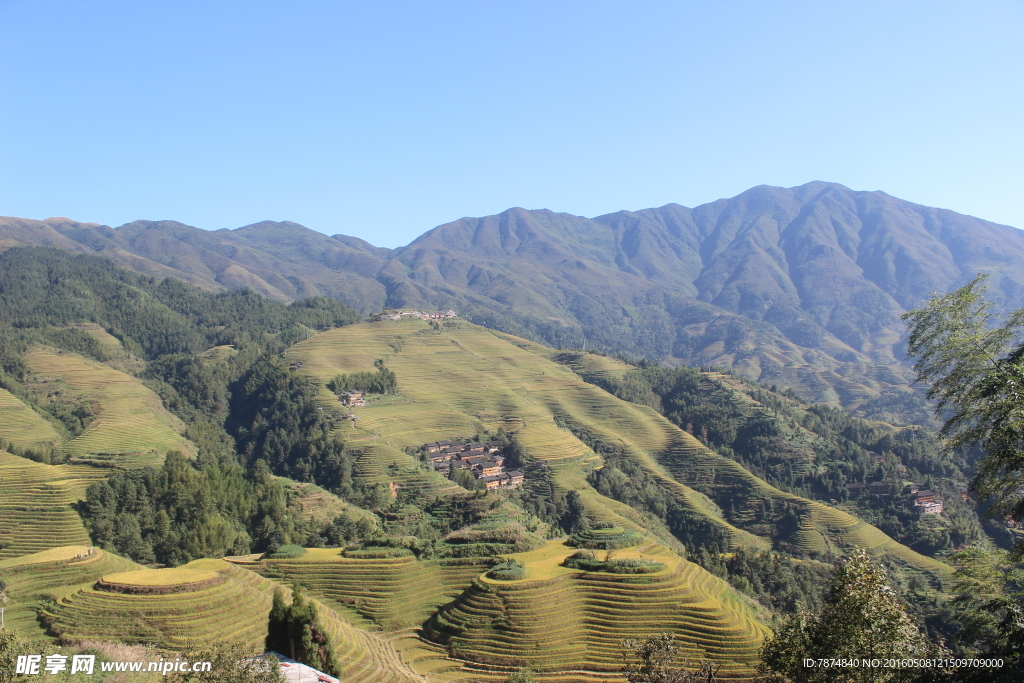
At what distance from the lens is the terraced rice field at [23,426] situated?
79.8 metres

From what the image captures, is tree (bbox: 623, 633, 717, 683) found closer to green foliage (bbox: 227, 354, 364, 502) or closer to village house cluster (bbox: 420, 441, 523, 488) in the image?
green foliage (bbox: 227, 354, 364, 502)

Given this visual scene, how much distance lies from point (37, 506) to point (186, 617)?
30.7 meters

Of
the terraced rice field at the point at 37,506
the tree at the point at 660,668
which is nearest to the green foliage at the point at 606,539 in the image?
the tree at the point at 660,668

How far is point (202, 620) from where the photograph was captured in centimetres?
3825

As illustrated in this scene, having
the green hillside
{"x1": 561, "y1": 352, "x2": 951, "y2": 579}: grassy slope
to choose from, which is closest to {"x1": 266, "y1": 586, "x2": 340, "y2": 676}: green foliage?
the green hillside

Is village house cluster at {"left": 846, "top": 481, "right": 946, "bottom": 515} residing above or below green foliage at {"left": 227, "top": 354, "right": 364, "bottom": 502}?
below

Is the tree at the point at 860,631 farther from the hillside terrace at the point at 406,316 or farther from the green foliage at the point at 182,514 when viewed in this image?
the hillside terrace at the point at 406,316

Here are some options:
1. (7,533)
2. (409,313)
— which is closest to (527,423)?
(7,533)

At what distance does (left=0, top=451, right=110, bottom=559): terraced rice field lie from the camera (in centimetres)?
5506

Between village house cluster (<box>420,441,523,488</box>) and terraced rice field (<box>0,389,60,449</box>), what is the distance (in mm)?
44145

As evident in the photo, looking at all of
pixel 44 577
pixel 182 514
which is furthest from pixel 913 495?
pixel 44 577

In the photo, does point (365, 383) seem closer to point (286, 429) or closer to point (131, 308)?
point (286, 429)

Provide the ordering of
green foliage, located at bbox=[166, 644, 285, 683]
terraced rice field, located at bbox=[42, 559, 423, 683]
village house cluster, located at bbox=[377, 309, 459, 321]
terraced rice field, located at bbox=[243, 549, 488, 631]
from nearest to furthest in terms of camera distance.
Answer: green foliage, located at bbox=[166, 644, 285, 683], terraced rice field, located at bbox=[42, 559, 423, 683], terraced rice field, located at bbox=[243, 549, 488, 631], village house cluster, located at bbox=[377, 309, 459, 321]

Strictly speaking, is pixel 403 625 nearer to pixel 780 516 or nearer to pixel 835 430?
pixel 780 516
